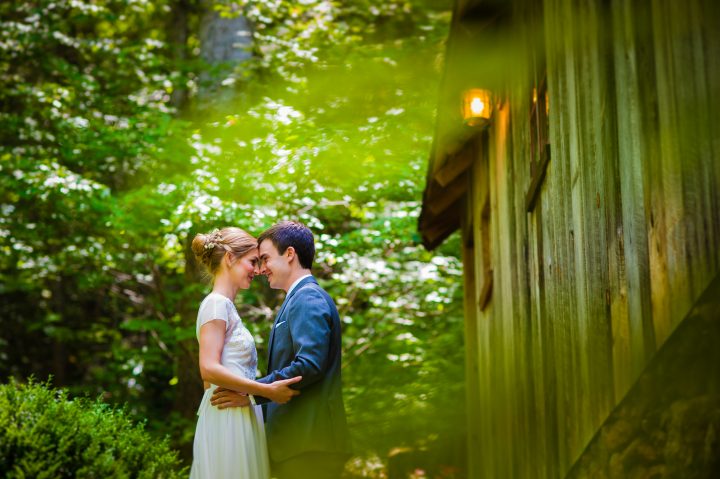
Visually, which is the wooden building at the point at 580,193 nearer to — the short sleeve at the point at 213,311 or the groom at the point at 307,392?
the groom at the point at 307,392

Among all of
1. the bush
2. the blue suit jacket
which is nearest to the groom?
the blue suit jacket

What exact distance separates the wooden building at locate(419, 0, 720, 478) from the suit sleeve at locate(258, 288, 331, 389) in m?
1.11

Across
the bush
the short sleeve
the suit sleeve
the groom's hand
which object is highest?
the short sleeve

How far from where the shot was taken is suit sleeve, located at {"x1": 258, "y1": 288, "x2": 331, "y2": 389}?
375 cm

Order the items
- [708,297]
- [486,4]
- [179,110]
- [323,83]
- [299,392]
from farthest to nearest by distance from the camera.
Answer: [179,110]
[323,83]
[486,4]
[299,392]
[708,297]

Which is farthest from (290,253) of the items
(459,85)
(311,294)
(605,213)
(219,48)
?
(219,48)

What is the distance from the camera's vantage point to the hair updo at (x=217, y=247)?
4305 millimetres

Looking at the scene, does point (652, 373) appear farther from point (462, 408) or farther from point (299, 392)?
point (462, 408)

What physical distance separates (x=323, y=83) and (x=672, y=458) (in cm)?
908

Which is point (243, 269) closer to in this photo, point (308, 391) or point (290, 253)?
point (290, 253)

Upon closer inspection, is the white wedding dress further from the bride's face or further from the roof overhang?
the roof overhang

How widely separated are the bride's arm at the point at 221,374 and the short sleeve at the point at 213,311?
23 mm

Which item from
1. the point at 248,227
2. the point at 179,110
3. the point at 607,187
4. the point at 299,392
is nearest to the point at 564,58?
the point at 607,187

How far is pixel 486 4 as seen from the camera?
16.5ft
